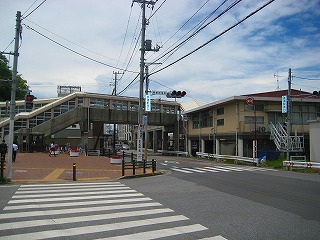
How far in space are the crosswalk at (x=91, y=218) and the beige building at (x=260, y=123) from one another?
22982 mm

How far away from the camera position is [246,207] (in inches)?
352

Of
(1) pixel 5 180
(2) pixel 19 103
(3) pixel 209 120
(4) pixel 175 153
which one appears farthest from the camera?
(4) pixel 175 153

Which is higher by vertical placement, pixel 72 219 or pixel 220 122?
pixel 220 122

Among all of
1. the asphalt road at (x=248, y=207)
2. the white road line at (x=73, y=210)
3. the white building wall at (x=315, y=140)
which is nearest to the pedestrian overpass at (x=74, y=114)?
the white building wall at (x=315, y=140)

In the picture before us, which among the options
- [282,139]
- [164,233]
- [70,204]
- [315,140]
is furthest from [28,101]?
[282,139]

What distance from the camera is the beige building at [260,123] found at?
32219 mm

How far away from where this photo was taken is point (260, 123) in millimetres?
34094

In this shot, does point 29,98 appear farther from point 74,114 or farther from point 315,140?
point 74,114

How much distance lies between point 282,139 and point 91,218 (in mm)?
25960

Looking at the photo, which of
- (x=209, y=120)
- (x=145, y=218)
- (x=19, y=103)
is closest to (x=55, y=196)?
(x=145, y=218)

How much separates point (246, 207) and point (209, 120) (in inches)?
1294

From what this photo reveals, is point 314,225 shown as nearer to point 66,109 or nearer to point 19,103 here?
point 66,109

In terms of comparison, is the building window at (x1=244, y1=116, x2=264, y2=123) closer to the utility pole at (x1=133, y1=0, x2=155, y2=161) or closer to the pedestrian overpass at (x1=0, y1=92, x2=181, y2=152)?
the utility pole at (x1=133, y1=0, x2=155, y2=161)

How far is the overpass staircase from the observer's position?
2916 cm
